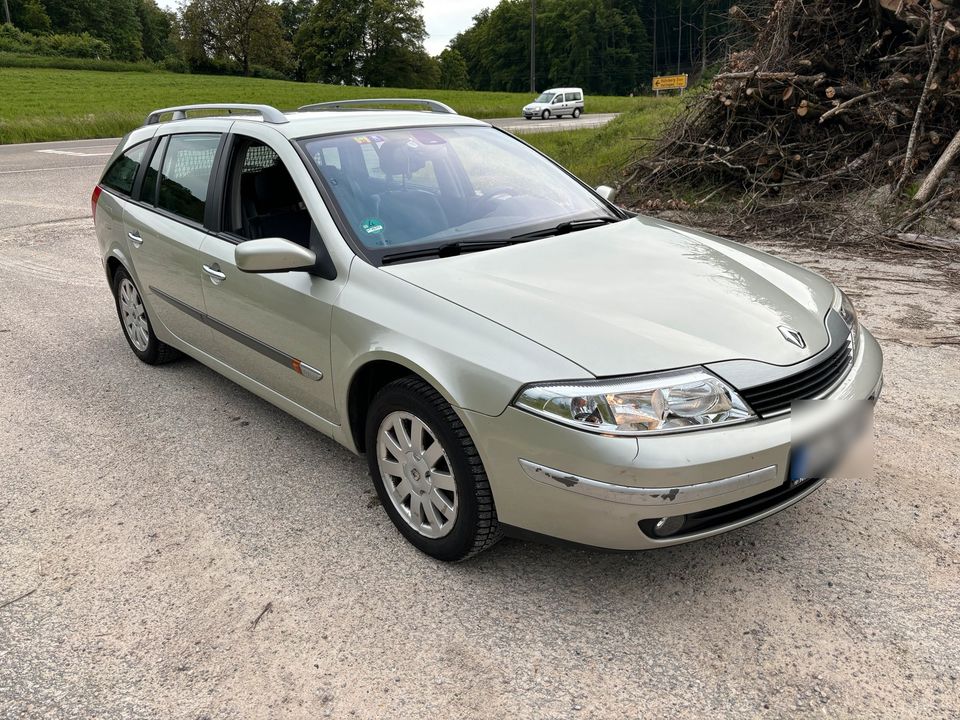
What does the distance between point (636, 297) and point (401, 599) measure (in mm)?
1373

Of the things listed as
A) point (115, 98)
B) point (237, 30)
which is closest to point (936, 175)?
point (115, 98)

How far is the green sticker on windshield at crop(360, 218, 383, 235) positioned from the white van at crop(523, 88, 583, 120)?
32.3 metres

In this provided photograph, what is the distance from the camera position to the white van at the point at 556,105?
113 ft

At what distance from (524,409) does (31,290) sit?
20.2 ft

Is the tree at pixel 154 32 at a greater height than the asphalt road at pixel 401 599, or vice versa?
the tree at pixel 154 32

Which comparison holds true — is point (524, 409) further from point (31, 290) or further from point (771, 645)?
point (31, 290)

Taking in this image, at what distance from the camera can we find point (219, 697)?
7.66 feet

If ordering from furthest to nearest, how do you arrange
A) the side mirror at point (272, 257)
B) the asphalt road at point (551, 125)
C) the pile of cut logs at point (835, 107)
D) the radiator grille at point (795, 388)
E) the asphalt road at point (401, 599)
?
the asphalt road at point (551, 125) < the pile of cut logs at point (835, 107) < the side mirror at point (272, 257) < the radiator grille at point (795, 388) < the asphalt road at point (401, 599)

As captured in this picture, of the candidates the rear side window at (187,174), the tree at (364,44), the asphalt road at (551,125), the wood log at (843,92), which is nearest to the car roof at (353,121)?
the rear side window at (187,174)

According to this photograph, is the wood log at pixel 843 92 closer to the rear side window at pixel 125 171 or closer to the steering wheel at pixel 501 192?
the steering wheel at pixel 501 192

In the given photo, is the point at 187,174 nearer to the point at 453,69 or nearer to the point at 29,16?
the point at 29,16

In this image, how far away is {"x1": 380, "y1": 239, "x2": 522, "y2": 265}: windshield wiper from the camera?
3094 millimetres

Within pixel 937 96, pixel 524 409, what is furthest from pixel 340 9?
pixel 524 409

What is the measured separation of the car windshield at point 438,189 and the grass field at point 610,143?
674 cm
